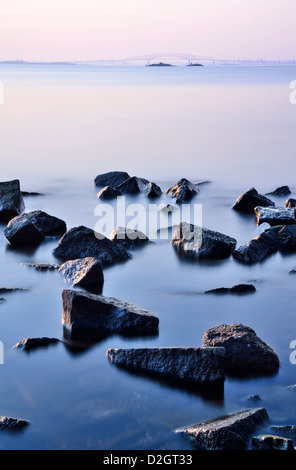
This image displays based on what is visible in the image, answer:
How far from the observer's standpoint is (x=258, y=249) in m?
12.1

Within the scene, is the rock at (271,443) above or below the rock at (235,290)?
above

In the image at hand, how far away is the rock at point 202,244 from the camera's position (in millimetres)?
12078

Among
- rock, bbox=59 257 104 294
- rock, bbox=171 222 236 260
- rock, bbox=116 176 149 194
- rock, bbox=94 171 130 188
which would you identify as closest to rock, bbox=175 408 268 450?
rock, bbox=59 257 104 294

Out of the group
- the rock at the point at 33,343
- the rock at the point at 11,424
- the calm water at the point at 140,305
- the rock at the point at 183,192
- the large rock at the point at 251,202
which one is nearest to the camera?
the rock at the point at 11,424

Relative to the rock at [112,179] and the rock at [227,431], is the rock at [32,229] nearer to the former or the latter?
the rock at [112,179]

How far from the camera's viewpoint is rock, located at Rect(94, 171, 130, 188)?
18.2 m

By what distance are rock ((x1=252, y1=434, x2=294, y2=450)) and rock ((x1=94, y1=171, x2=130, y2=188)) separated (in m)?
12.3

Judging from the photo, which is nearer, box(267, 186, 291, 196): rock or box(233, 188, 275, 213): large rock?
box(233, 188, 275, 213): large rock

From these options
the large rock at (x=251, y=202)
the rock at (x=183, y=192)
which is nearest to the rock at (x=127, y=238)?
the large rock at (x=251, y=202)

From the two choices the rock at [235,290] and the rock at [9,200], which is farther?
the rock at [9,200]

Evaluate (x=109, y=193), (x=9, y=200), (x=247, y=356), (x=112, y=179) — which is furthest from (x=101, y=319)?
(x=112, y=179)

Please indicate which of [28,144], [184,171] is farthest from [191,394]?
[28,144]

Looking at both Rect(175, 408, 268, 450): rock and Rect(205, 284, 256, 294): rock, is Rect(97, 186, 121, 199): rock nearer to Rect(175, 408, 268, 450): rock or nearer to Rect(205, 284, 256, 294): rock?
Rect(205, 284, 256, 294): rock

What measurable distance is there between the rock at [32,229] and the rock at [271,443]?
7375 millimetres
